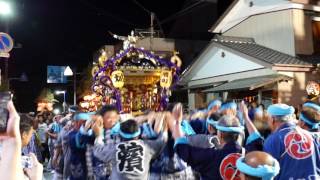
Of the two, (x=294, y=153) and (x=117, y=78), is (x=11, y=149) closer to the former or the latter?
(x=294, y=153)

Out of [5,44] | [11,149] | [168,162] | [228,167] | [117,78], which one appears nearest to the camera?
[11,149]

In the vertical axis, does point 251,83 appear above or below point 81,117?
Answer: above

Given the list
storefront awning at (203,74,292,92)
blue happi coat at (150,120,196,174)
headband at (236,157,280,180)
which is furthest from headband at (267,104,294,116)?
storefront awning at (203,74,292,92)

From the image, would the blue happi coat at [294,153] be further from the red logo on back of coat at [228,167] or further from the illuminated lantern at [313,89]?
the illuminated lantern at [313,89]

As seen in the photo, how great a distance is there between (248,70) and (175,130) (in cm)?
1229

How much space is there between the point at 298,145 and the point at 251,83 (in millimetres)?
10217

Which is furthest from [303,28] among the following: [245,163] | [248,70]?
[245,163]

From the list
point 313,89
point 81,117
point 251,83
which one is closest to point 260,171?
point 81,117

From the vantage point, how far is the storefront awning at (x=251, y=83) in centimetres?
1368

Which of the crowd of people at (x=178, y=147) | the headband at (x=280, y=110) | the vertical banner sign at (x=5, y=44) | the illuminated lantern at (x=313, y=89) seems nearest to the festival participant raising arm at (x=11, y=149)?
the crowd of people at (x=178, y=147)

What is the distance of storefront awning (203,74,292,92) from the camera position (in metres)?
13.7

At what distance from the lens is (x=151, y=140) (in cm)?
485

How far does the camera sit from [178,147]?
4047 millimetres

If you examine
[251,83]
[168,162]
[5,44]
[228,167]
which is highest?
[5,44]
